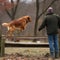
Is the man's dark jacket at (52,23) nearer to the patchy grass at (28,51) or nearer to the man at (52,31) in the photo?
the man at (52,31)

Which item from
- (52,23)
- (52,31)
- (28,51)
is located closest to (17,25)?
(28,51)

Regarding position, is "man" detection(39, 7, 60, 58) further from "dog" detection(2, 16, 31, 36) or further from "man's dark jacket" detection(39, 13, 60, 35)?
"dog" detection(2, 16, 31, 36)

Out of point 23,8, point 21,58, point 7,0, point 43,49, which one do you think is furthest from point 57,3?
point 21,58

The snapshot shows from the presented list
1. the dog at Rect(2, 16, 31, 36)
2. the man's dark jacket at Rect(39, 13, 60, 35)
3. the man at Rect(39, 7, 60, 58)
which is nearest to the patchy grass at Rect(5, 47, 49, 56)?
the man at Rect(39, 7, 60, 58)

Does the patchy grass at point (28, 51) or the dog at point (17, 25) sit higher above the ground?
the dog at point (17, 25)

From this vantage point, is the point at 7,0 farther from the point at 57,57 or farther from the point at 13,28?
the point at 57,57

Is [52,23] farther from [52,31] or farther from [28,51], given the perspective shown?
[28,51]

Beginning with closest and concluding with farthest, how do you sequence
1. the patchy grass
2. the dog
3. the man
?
the man → the patchy grass → the dog

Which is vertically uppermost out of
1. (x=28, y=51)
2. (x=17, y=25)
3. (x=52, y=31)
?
(x=17, y=25)

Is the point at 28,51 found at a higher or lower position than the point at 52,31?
lower

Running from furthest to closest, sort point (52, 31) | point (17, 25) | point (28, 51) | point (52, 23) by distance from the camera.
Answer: point (17, 25), point (28, 51), point (52, 23), point (52, 31)

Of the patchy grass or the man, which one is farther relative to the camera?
the patchy grass

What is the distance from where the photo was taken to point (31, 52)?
12117 mm

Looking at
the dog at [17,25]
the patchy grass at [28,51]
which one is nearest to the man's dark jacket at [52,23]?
the patchy grass at [28,51]
